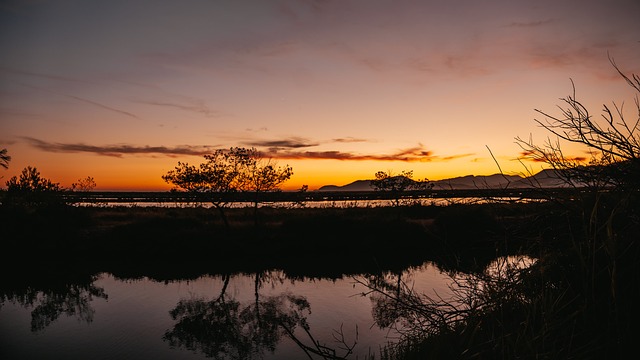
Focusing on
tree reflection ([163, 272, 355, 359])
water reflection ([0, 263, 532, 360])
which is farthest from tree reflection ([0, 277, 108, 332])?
tree reflection ([163, 272, 355, 359])

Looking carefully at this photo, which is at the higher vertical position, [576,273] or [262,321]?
[576,273]

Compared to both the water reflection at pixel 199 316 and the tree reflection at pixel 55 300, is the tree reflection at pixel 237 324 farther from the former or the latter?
the tree reflection at pixel 55 300

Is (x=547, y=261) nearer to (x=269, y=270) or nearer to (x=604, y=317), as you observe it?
(x=604, y=317)

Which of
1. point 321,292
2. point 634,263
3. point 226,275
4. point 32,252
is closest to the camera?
point 634,263

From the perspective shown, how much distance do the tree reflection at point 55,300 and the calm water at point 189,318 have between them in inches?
A: 2.3

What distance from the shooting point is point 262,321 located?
68.4 ft

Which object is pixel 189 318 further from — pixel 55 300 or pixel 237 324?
pixel 55 300

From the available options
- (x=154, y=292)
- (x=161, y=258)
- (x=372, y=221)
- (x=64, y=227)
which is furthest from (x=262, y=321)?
(x=64, y=227)

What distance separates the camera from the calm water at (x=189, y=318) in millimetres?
17016

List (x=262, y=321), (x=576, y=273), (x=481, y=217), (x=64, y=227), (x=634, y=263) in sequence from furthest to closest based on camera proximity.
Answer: (x=481, y=217)
(x=64, y=227)
(x=262, y=321)
(x=576, y=273)
(x=634, y=263)

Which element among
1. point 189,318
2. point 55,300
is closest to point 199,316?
point 189,318

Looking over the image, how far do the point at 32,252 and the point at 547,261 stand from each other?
3953cm

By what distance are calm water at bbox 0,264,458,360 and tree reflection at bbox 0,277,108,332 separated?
6 cm

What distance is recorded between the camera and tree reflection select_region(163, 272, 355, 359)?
57.2 feet
